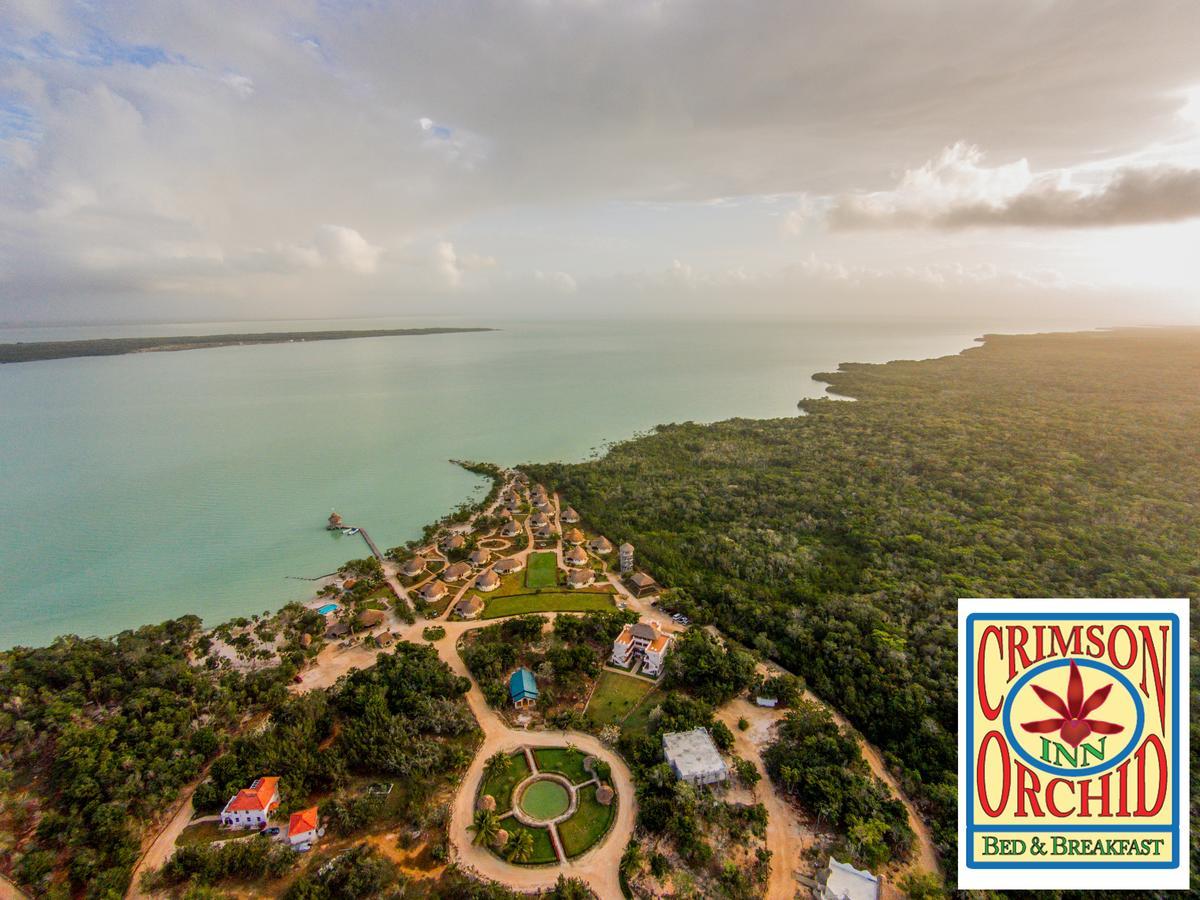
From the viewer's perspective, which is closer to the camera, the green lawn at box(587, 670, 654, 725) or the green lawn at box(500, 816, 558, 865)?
the green lawn at box(500, 816, 558, 865)

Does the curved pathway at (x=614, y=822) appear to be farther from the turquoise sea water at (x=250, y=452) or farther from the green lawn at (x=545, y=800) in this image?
the turquoise sea water at (x=250, y=452)

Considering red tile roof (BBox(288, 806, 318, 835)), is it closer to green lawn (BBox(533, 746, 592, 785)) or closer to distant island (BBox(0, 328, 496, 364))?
green lawn (BBox(533, 746, 592, 785))

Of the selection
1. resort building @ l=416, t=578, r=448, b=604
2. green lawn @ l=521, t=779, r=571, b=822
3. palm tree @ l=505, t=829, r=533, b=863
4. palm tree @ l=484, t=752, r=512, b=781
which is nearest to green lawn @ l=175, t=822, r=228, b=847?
palm tree @ l=484, t=752, r=512, b=781

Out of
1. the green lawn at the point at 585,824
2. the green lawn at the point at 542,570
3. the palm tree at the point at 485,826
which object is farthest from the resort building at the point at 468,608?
the green lawn at the point at 585,824

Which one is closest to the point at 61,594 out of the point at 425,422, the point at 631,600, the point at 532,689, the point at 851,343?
the point at 532,689

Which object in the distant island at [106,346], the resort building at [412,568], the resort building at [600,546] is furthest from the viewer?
the distant island at [106,346]

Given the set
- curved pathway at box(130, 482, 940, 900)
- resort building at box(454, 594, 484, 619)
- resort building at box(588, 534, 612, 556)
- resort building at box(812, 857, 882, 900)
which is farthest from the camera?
resort building at box(588, 534, 612, 556)

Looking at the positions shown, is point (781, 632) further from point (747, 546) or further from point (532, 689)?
point (532, 689)
